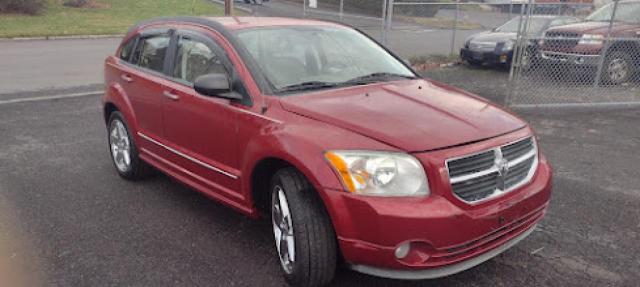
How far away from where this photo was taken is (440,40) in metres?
17.9

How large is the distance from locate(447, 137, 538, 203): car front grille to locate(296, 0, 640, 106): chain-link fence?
4.74 metres

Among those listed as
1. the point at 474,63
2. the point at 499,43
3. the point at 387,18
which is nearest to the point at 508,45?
the point at 499,43

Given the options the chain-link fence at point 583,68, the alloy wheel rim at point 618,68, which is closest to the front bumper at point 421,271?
the chain-link fence at point 583,68

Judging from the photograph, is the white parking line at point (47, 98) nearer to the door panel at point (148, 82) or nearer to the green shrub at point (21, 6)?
the door panel at point (148, 82)

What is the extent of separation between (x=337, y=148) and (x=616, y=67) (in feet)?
27.1

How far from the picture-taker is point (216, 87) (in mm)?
3479

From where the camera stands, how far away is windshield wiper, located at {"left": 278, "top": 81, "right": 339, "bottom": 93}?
353 cm

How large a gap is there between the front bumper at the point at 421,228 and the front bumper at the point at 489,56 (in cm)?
919

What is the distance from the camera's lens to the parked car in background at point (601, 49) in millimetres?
9039

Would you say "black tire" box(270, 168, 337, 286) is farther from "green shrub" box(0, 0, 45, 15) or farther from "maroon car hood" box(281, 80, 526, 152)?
"green shrub" box(0, 0, 45, 15)

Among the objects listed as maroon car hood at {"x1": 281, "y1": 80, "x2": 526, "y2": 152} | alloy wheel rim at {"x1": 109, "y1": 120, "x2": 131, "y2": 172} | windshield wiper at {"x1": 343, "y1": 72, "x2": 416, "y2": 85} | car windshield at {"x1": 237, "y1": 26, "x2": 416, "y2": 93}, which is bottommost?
alloy wheel rim at {"x1": 109, "y1": 120, "x2": 131, "y2": 172}

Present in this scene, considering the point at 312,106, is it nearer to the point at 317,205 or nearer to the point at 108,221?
the point at 317,205

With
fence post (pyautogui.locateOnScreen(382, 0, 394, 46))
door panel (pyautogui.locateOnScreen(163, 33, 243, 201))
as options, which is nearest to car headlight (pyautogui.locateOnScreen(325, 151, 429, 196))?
door panel (pyautogui.locateOnScreen(163, 33, 243, 201))

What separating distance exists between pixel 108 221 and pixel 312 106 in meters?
2.05
